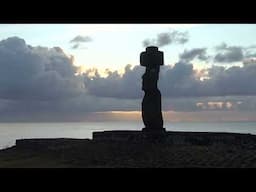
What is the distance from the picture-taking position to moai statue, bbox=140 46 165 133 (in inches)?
752

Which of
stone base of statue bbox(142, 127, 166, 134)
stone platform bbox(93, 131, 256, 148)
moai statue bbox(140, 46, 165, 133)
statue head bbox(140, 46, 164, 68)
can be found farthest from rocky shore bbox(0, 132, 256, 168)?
statue head bbox(140, 46, 164, 68)

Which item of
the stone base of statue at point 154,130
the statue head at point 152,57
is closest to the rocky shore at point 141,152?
the stone base of statue at point 154,130

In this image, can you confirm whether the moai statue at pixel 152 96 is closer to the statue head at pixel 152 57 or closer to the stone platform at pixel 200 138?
the statue head at pixel 152 57

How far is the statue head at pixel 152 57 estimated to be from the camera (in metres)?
18.9

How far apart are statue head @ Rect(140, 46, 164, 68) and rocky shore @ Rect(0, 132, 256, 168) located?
3350 millimetres

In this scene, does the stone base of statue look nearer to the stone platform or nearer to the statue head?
the stone platform

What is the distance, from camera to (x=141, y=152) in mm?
17391
